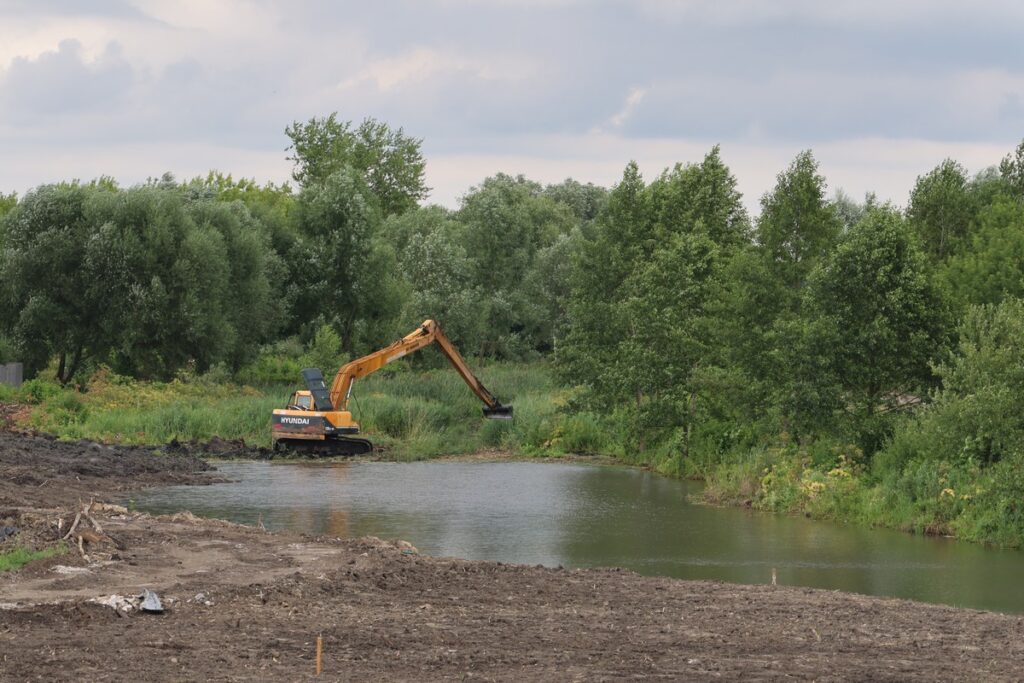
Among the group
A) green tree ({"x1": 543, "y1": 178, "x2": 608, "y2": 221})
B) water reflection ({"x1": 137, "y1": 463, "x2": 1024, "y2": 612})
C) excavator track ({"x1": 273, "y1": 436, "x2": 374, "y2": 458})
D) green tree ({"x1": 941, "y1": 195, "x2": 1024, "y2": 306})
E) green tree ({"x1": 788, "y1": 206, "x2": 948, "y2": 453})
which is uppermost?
green tree ({"x1": 543, "y1": 178, "x2": 608, "y2": 221})

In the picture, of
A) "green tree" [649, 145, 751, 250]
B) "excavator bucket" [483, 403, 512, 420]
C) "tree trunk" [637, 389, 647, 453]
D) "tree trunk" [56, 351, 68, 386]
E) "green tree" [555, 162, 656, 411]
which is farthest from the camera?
"tree trunk" [56, 351, 68, 386]

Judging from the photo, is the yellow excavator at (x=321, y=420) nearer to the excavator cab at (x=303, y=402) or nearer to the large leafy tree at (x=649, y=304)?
the excavator cab at (x=303, y=402)

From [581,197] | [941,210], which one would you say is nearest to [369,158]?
[581,197]

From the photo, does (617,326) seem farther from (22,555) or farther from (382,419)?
(22,555)

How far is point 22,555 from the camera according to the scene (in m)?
17.2

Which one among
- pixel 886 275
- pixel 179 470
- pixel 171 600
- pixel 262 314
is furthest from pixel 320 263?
pixel 171 600

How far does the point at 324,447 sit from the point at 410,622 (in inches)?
907

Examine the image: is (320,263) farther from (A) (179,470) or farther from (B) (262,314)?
(A) (179,470)

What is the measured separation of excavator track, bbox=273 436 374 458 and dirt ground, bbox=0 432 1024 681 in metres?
16.7

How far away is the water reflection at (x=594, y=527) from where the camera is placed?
21.6 meters

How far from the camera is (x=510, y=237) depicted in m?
66.2

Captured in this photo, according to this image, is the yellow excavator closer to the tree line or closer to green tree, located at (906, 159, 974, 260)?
the tree line

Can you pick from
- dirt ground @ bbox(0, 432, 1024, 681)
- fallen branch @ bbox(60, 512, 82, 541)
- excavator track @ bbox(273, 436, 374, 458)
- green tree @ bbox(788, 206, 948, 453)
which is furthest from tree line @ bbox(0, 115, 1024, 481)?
fallen branch @ bbox(60, 512, 82, 541)

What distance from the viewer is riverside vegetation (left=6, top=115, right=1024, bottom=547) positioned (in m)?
28.8
